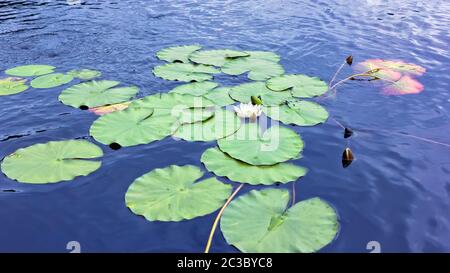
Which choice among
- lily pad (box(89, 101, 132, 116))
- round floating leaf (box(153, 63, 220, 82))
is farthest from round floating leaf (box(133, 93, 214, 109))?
round floating leaf (box(153, 63, 220, 82))

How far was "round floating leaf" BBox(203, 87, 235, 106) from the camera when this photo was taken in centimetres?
488

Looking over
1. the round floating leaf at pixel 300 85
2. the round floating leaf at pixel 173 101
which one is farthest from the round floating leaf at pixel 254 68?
the round floating leaf at pixel 173 101

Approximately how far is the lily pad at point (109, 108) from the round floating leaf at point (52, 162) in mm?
722

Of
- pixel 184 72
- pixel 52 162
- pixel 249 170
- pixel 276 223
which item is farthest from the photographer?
pixel 184 72

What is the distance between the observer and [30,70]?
5.90 meters

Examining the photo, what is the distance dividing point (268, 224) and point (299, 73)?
328 centimetres

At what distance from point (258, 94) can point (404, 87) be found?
1965 millimetres

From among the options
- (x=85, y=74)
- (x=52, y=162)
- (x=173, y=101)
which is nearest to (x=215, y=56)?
(x=173, y=101)

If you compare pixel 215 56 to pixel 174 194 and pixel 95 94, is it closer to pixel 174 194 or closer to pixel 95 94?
pixel 95 94

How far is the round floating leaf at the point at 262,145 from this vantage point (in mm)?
3826

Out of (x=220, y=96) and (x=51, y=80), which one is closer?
(x=220, y=96)

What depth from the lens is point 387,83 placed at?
18.3 ft

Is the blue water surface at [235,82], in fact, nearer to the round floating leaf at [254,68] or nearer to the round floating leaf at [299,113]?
the round floating leaf at [299,113]
